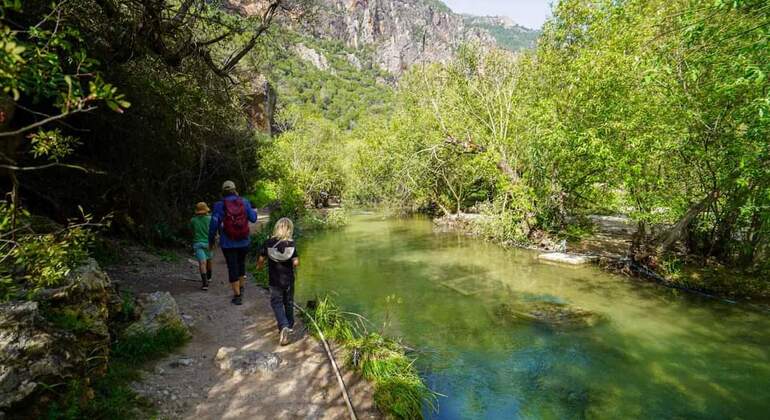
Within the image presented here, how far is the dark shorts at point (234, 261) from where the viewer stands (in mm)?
8523

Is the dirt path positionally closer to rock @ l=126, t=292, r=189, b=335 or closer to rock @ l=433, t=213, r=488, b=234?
rock @ l=126, t=292, r=189, b=335

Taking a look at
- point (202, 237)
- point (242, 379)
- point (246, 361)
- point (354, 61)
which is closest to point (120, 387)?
point (242, 379)

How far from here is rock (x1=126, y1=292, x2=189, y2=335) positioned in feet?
20.6

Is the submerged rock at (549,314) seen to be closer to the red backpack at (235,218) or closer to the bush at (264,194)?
the red backpack at (235,218)

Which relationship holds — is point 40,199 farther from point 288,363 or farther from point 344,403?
point 344,403

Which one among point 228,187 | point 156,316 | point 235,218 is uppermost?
point 228,187

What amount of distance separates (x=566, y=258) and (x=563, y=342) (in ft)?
26.5

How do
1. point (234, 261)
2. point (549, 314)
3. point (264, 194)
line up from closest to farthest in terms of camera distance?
point (234, 261) < point (549, 314) < point (264, 194)

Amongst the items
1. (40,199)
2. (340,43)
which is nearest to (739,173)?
(40,199)

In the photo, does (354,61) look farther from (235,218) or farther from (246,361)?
(246,361)

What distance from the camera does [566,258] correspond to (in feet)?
52.5

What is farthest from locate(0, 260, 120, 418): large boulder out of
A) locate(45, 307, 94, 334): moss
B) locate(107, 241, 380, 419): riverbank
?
locate(107, 241, 380, 419): riverbank

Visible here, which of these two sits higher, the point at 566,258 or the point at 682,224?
the point at 682,224

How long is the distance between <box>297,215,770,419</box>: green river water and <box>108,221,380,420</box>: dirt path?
1777 millimetres
